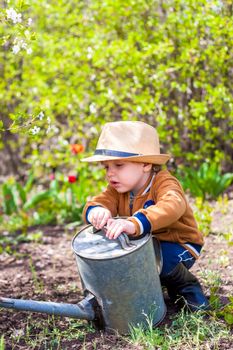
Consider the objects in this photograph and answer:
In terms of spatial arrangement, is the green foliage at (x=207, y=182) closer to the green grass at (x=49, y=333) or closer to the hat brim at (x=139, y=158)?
the hat brim at (x=139, y=158)

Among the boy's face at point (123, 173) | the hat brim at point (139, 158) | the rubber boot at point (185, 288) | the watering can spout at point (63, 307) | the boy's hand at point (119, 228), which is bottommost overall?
the rubber boot at point (185, 288)

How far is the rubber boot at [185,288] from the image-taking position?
2727mm

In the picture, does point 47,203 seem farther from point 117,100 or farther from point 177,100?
point 177,100

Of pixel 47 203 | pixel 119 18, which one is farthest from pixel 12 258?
pixel 119 18

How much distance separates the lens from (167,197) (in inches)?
102

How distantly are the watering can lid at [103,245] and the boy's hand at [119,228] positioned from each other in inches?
1.0

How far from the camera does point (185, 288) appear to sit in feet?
9.11

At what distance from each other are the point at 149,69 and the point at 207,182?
3.72 ft

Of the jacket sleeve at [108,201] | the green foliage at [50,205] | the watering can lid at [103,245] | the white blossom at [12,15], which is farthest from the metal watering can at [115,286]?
the green foliage at [50,205]

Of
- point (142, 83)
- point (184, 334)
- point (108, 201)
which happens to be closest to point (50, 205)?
point (142, 83)

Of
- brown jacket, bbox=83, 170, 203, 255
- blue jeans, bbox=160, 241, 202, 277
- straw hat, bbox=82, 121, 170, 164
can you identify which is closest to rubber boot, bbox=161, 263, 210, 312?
blue jeans, bbox=160, 241, 202, 277

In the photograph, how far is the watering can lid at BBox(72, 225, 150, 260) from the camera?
2385 millimetres

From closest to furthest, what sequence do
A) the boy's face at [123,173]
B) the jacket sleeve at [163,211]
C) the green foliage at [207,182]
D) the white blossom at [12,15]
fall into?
1. the jacket sleeve at [163,211]
2. the white blossom at [12,15]
3. the boy's face at [123,173]
4. the green foliage at [207,182]

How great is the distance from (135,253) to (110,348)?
1.39 feet
